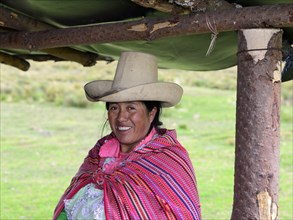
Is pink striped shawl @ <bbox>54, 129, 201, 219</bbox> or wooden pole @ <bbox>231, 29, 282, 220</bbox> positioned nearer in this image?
wooden pole @ <bbox>231, 29, 282, 220</bbox>

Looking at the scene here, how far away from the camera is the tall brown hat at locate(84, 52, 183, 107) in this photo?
2875 mm

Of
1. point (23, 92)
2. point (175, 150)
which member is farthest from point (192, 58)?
point (23, 92)

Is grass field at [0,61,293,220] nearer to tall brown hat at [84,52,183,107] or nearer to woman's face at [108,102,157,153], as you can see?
tall brown hat at [84,52,183,107]

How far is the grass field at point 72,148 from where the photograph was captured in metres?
8.05

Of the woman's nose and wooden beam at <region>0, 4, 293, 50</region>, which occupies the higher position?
wooden beam at <region>0, 4, 293, 50</region>

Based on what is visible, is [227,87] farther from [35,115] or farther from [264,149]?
[264,149]

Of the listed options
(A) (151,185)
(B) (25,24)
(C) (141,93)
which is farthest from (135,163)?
(B) (25,24)

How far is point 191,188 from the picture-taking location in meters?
2.81

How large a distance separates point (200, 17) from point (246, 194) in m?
0.80

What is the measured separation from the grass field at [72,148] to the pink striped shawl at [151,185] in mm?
762

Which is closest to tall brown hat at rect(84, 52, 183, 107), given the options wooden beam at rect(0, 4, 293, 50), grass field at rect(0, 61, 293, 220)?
wooden beam at rect(0, 4, 293, 50)

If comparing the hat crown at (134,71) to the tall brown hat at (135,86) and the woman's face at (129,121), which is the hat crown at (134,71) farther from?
the woman's face at (129,121)

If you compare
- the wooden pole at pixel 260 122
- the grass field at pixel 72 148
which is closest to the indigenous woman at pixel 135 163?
the wooden pole at pixel 260 122

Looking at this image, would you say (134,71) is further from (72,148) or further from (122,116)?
(72,148)
